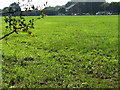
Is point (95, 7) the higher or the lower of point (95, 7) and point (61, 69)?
the lower

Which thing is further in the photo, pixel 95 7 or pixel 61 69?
pixel 95 7

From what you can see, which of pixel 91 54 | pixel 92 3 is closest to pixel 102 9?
pixel 92 3

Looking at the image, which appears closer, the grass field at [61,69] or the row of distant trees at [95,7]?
the grass field at [61,69]

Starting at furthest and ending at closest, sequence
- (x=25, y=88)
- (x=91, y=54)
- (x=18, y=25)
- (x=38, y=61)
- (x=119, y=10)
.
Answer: (x=119, y=10), (x=91, y=54), (x=38, y=61), (x=25, y=88), (x=18, y=25)

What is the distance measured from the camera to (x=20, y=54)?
1161cm

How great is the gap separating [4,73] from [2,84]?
45.7 inches

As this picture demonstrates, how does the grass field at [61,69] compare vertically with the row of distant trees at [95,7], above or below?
above

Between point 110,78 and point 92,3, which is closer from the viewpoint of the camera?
point 110,78

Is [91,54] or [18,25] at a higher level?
[18,25]

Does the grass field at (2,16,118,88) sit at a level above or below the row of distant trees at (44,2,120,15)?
above

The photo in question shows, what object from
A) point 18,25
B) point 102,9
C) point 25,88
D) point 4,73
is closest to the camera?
point 18,25

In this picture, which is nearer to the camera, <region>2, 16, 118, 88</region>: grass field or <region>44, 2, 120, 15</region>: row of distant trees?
<region>2, 16, 118, 88</region>: grass field

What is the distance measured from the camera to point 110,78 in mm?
7734

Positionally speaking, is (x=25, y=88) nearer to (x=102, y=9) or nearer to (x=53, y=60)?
(x=53, y=60)
